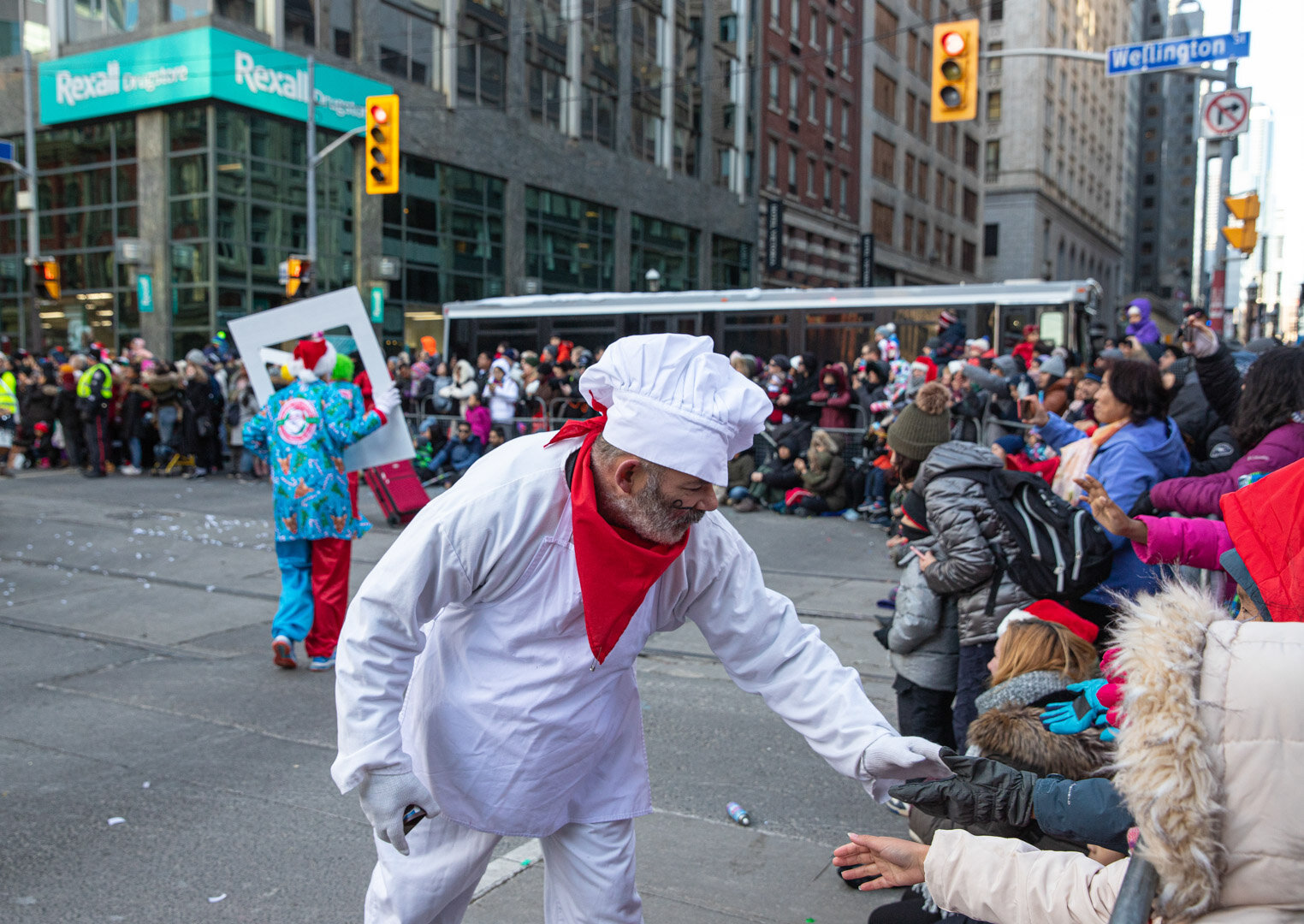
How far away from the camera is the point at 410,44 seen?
28109mm

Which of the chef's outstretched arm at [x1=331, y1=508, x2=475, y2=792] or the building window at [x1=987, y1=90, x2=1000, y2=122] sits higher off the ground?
the building window at [x1=987, y1=90, x2=1000, y2=122]

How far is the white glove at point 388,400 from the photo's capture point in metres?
6.66

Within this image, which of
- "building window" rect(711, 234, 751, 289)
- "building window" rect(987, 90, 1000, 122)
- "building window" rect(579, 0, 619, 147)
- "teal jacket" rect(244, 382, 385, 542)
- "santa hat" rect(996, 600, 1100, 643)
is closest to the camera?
"santa hat" rect(996, 600, 1100, 643)

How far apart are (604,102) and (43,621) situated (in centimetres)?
3053

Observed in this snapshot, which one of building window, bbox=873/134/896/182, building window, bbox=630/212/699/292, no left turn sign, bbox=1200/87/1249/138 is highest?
building window, bbox=873/134/896/182

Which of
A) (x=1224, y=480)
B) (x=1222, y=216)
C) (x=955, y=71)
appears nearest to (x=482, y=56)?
(x=955, y=71)

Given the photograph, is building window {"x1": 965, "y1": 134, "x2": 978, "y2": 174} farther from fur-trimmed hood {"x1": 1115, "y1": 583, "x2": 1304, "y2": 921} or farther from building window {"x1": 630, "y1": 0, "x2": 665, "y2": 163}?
fur-trimmed hood {"x1": 1115, "y1": 583, "x2": 1304, "y2": 921}

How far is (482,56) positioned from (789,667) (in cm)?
3059

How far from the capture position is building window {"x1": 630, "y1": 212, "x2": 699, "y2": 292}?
36.4 m

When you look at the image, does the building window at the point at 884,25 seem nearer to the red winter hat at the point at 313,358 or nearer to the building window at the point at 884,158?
the building window at the point at 884,158

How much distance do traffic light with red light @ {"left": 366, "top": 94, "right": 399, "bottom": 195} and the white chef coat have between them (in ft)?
51.9

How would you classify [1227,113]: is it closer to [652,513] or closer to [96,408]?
[652,513]

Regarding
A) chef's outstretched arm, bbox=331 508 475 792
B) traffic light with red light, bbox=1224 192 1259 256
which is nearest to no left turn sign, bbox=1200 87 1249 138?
traffic light with red light, bbox=1224 192 1259 256

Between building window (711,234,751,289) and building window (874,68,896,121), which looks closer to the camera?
building window (711,234,751,289)
